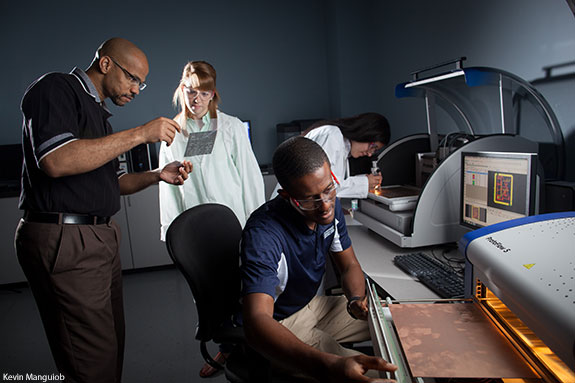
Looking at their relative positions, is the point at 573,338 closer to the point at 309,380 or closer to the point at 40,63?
the point at 309,380

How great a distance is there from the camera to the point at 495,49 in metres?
1.83

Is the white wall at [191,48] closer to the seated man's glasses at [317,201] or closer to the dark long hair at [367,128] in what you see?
the dark long hair at [367,128]

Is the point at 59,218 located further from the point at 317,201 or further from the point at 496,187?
the point at 496,187

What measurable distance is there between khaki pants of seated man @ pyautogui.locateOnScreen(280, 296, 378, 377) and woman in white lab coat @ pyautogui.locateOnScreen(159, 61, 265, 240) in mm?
901

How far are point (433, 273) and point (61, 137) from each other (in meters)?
1.30

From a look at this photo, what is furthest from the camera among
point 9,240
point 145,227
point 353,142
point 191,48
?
point 191,48

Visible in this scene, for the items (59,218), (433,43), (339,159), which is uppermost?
(433,43)

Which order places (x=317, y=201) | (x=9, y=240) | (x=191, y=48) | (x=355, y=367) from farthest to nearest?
1. (x=191, y=48)
2. (x=9, y=240)
3. (x=317, y=201)
4. (x=355, y=367)

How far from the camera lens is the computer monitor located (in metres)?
1.10

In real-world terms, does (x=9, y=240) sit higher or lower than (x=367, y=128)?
lower

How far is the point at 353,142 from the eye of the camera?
208 cm

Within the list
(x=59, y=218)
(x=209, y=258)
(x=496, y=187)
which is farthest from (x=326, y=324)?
(x=59, y=218)

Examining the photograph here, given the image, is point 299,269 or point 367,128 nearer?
point 299,269

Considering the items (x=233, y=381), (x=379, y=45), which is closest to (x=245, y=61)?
(x=379, y=45)
